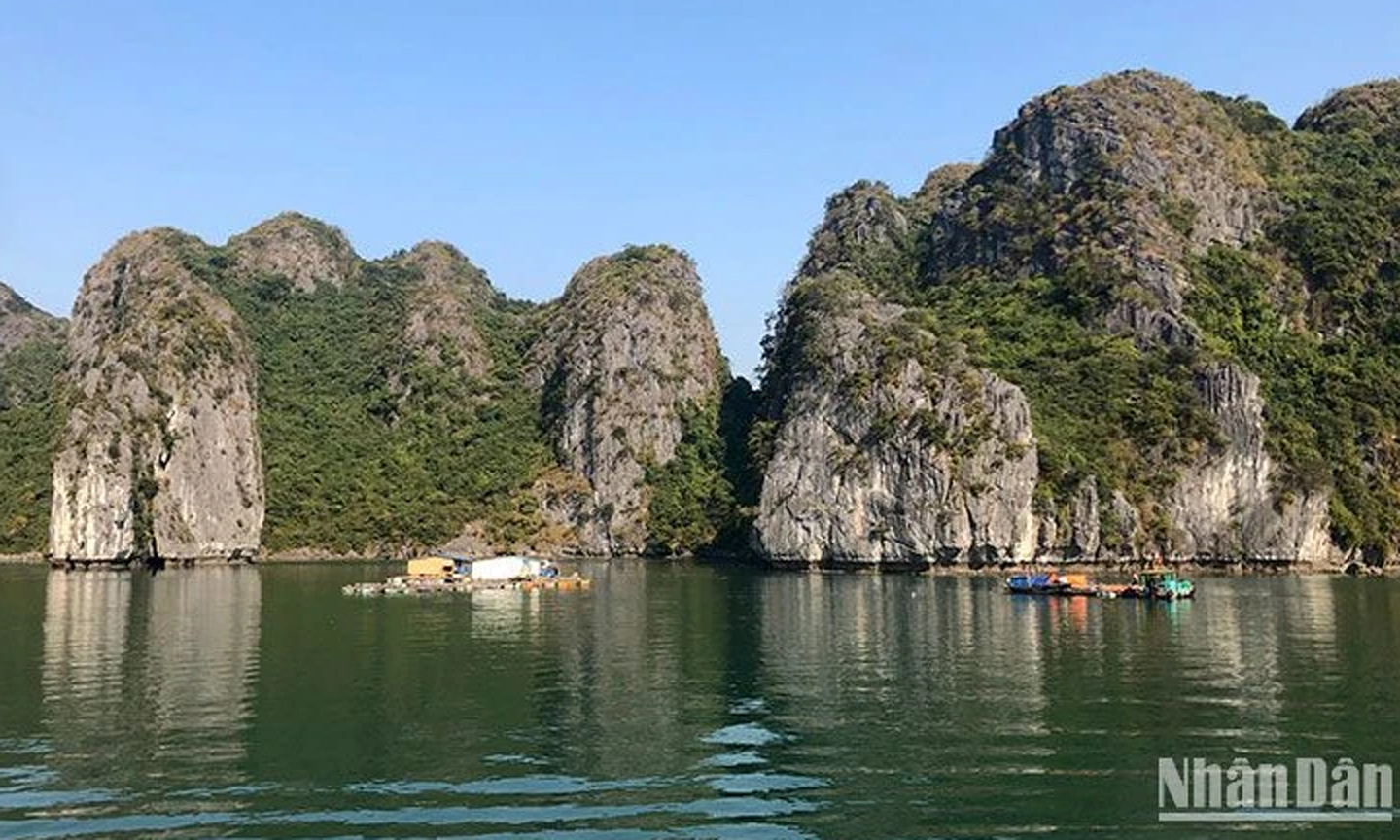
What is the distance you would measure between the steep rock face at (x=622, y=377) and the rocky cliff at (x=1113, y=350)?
16.7 m

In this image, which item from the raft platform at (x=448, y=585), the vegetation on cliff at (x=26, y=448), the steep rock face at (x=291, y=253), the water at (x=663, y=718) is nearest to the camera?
the water at (x=663, y=718)

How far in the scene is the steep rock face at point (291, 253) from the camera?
188 metres

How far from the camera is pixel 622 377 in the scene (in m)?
153

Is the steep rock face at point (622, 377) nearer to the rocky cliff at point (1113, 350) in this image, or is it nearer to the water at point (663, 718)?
the rocky cliff at point (1113, 350)

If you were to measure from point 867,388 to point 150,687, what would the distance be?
278 ft

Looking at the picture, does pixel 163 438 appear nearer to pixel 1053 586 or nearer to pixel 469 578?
pixel 469 578

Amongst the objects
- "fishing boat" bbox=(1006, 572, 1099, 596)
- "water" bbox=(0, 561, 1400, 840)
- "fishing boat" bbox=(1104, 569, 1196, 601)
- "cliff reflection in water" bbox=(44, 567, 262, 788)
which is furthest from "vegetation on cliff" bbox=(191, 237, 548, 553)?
"fishing boat" bbox=(1104, 569, 1196, 601)

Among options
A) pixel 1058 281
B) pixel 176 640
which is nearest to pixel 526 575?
pixel 176 640

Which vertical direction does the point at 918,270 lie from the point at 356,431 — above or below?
above

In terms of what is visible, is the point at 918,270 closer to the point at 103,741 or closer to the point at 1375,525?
the point at 1375,525

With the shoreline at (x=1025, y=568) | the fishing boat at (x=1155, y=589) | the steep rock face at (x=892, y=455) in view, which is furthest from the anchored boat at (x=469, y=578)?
the fishing boat at (x=1155, y=589)

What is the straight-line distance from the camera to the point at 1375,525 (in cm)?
10675

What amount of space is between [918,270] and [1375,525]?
68.9 meters

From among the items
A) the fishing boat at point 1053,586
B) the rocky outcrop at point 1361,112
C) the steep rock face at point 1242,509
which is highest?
the rocky outcrop at point 1361,112
